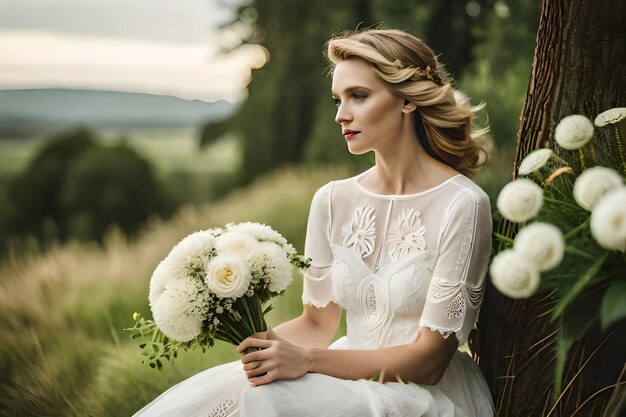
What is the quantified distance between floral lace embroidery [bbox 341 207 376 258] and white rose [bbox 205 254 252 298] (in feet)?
2.08

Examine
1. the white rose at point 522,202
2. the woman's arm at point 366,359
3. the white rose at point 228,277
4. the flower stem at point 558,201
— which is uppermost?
the white rose at point 522,202

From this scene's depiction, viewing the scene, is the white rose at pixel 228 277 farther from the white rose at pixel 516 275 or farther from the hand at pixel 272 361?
the white rose at pixel 516 275

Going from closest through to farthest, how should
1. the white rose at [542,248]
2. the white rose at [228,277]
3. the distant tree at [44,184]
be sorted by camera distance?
1. the white rose at [542,248]
2. the white rose at [228,277]
3. the distant tree at [44,184]

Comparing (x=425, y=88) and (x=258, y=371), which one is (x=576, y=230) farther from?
(x=258, y=371)

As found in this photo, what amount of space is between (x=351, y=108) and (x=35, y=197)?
23.0ft

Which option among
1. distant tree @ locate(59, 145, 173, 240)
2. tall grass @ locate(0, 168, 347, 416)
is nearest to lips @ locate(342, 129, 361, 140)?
tall grass @ locate(0, 168, 347, 416)

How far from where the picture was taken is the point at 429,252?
9.60 feet

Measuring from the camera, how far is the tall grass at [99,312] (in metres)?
4.62

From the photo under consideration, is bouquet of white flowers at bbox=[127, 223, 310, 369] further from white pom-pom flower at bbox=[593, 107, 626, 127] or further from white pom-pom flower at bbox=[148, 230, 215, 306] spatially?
white pom-pom flower at bbox=[593, 107, 626, 127]

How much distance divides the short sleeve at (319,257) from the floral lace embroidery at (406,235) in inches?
13.7

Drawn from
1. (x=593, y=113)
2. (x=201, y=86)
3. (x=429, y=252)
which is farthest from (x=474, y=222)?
(x=201, y=86)

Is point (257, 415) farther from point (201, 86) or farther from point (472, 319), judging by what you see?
point (201, 86)

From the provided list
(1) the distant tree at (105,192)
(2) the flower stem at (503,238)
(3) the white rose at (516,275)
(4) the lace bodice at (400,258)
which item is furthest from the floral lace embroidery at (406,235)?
(1) the distant tree at (105,192)

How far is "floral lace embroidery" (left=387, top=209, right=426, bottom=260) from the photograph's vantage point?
2.95 meters
